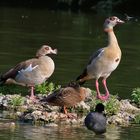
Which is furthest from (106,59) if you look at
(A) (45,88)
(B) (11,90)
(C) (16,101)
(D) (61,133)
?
(D) (61,133)

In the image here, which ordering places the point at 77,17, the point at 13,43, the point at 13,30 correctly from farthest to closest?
the point at 77,17, the point at 13,30, the point at 13,43

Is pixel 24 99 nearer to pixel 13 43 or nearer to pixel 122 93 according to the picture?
pixel 122 93

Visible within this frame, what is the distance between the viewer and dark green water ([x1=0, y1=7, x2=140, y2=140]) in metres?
14.4

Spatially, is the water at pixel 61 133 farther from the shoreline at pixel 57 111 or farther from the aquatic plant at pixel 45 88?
the aquatic plant at pixel 45 88

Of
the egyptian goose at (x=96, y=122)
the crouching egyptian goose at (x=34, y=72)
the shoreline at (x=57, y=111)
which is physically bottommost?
the egyptian goose at (x=96, y=122)

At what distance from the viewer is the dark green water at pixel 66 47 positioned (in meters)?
14.4

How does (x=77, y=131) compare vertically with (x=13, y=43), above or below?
below

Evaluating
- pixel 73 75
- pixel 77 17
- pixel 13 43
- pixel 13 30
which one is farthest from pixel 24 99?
pixel 77 17

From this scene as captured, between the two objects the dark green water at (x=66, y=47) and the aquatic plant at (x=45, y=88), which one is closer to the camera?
the dark green water at (x=66, y=47)

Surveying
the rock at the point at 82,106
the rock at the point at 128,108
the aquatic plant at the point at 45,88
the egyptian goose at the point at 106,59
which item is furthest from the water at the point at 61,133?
the aquatic plant at the point at 45,88

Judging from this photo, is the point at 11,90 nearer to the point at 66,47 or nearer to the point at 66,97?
the point at 66,97

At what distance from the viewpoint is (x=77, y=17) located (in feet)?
167

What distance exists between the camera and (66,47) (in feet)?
101

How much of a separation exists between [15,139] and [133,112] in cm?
433
